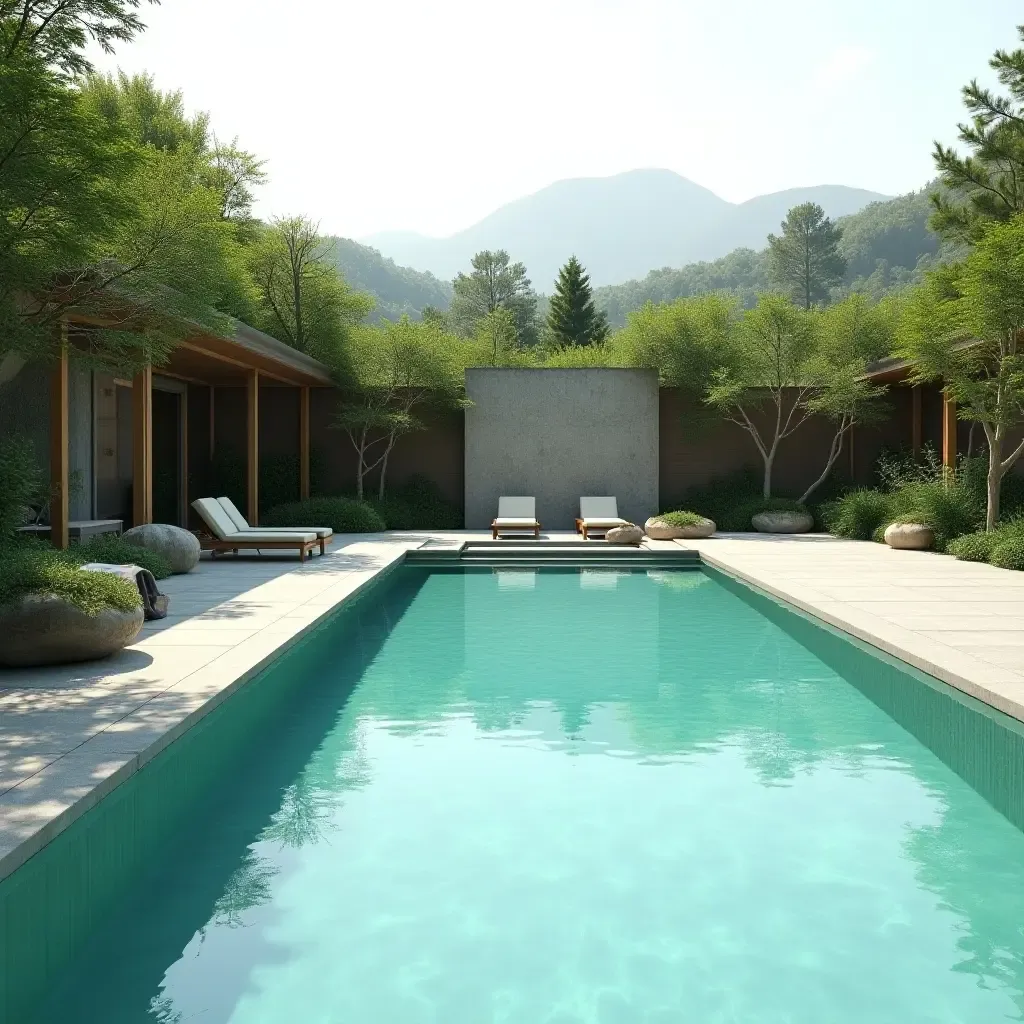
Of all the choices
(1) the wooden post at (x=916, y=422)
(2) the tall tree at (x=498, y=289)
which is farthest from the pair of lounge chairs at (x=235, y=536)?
(2) the tall tree at (x=498, y=289)

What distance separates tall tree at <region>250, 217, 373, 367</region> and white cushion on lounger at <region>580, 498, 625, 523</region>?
→ 5.45m

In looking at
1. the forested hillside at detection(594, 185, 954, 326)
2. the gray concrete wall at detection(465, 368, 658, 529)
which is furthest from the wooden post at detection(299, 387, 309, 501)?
the forested hillside at detection(594, 185, 954, 326)

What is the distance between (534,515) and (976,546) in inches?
275

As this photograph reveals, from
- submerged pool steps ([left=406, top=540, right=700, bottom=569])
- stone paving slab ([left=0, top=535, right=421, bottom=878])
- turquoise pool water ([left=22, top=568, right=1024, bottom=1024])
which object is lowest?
turquoise pool water ([left=22, top=568, right=1024, bottom=1024])

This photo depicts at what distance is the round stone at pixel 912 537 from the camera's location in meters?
13.6

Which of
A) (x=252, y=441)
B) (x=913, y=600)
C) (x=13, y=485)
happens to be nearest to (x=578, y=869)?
(x=913, y=600)

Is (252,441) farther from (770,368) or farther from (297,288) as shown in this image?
(770,368)

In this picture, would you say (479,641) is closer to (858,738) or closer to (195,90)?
(858,738)

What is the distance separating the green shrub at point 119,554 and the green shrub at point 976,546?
8.55 metres

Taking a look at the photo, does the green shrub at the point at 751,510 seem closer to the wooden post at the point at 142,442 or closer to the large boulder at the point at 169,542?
the large boulder at the point at 169,542

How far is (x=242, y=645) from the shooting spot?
6203 mm

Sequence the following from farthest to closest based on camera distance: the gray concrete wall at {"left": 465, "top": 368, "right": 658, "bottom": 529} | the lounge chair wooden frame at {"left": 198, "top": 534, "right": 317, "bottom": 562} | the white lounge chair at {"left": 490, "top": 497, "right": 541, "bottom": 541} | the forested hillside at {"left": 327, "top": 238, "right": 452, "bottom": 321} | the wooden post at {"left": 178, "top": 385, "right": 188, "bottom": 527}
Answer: the forested hillside at {"left": 327, "top": 238, "right": 452, "bottom": 321}
the gray concrete wall at {"left": 465, "top": 368, "right": 658, "bottom": 529}
the wooden post at {"left": 178, "top": 385, "right": 188, "bottom": 527}
the white lounge chair at {"left": 490, "top": 497, "right": 541, "bottom": 541}
the lounge chair wooden frame at {"left": 198, "top": 534, "right": 317, "bottom": 562}

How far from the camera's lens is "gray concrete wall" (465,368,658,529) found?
1798 cm

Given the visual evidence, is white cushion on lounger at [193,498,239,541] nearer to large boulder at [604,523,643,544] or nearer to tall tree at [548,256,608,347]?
large boulder at [604,523,643,544]
